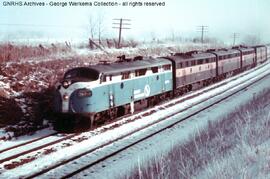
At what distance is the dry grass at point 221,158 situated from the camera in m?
8.57

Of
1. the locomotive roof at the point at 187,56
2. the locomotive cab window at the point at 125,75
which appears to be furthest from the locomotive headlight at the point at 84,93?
the locomotive roof at the point at 187,56

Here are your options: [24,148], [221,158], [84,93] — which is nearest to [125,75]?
[84,93]

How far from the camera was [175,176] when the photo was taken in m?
9.53

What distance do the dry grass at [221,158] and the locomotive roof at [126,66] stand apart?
482cm

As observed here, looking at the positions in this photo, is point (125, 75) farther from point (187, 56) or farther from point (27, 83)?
point (187, 56)

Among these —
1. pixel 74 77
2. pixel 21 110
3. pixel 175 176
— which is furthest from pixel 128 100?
pixel 175 176

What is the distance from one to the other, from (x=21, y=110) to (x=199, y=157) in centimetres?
957

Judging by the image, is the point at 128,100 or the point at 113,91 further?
the point at 128,100

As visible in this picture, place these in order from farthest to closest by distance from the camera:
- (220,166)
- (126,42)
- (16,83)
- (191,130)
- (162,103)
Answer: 1. (126,42)
2. (162,103)
3. (16,83)
4. (191,130)
5. (220,166)

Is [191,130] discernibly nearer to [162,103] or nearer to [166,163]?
[166,163]

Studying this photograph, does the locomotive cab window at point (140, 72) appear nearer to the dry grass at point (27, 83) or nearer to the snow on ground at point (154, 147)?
the snow on ground at point (154, 147)

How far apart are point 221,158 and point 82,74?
26.3 ft

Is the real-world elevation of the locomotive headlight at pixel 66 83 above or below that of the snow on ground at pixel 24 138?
above

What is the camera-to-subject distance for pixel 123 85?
58.7ft
